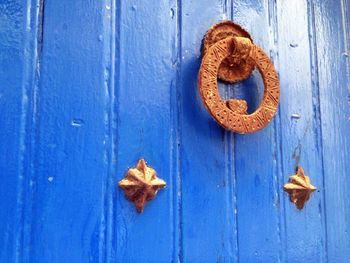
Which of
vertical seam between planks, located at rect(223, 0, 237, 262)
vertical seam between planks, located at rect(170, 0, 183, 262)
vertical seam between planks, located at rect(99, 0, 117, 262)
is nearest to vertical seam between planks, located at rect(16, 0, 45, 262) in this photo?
vertical seam between planks, located at rect(99, 0, 117, 262)

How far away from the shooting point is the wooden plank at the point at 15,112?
602 millimetres

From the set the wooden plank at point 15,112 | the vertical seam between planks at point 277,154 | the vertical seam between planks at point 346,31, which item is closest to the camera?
the wooden plank at point 15,112

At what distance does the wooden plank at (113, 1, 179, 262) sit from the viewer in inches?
27.1

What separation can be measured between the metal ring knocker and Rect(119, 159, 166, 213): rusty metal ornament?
15cm

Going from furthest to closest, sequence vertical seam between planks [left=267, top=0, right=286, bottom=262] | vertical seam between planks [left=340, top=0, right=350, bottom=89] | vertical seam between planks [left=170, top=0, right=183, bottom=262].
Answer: vertical seam between planks [left=340, top=0, right=350, bottom=89], vertical seam between planks [left=267, top=0, right=286, bottom=262], vertical seam between planks [left=170, top=0, right=183, bottom=262]

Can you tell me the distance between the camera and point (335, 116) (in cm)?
95

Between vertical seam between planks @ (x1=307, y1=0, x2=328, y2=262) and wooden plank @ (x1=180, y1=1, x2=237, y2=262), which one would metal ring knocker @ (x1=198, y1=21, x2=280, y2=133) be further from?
vertical seam between planks @ (x1=307, y1=0, x2=328, y2=262)

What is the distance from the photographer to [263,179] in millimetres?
823

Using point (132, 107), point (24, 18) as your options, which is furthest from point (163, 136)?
point (24, 18)

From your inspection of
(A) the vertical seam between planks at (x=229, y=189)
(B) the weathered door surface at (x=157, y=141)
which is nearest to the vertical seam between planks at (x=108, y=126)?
(B) the weathered door surface at (x=157, y=141)

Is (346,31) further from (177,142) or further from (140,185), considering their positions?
(140,185)

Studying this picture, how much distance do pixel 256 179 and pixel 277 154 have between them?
77 millimetres

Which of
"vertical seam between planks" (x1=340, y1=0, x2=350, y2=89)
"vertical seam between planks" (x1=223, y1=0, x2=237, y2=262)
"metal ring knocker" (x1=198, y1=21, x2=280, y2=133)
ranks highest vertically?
"vertical seam between planks" (x1=340, y1=0, x2=350, y2=89)

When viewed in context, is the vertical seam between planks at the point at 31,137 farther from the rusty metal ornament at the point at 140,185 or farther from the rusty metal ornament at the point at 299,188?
the rusty metal ornament at the point at 299,188
